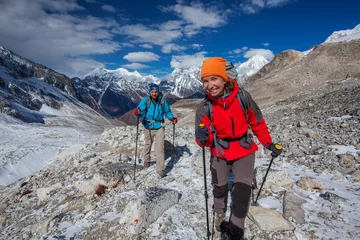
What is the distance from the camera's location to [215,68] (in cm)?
402

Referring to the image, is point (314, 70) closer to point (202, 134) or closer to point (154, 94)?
point (154, 94)

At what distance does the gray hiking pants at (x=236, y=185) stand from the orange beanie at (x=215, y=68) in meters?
1.49

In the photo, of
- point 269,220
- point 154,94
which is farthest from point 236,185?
point 154,94

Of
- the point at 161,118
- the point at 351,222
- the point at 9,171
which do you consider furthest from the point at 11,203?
the point at 9,171

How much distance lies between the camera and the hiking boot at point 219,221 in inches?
177

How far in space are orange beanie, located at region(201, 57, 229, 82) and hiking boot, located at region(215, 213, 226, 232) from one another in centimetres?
255

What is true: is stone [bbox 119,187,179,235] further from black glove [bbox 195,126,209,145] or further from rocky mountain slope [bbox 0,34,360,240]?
black glove [bbox 195,126,209,145]

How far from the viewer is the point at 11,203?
900 cm

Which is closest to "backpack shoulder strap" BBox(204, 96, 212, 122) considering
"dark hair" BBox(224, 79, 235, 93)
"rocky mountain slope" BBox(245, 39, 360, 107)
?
"dark hair" BBox(224, 79, 235, 93)

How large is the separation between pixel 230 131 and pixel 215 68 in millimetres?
1112

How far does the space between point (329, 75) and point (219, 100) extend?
37.2m

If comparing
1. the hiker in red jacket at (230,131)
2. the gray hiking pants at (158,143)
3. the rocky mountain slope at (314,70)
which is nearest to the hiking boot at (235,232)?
the hiker in red jacket at (230,131)

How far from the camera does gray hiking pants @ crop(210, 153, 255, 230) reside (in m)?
3.92

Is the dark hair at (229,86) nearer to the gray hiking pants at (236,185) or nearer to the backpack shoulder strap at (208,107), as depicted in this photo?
the backpack shoulder strap at (208,107)
